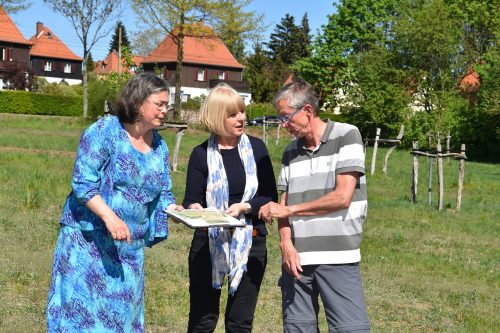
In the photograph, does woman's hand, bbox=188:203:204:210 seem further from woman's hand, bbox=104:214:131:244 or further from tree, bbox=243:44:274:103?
tree, bbox=243:44:274:103

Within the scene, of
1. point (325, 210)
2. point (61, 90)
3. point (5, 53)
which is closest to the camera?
point (325, 210)

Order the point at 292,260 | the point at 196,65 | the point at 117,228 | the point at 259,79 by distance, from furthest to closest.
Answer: the point at 196,65, the point at 259,79, the point at 292,260, the point at 117,228

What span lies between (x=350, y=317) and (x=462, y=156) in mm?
12783

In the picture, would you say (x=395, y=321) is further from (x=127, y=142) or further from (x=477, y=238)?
(x=477, y=238)

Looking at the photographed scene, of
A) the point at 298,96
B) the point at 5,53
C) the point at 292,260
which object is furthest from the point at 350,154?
the point at 5,53

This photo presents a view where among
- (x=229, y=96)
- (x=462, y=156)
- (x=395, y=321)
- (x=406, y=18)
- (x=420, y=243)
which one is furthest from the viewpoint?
(x=406, y=18)

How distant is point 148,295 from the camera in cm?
708

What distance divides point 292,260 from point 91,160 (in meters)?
1.27

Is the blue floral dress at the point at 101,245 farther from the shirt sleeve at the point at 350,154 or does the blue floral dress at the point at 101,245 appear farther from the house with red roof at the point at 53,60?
the house with red roof at the point at 53,60

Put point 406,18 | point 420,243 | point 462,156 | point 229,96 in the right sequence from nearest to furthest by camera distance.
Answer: point 229,96 → point 420,243 → point 462,156 → point 406,18

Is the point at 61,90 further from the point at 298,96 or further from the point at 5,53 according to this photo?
the point at 298,96

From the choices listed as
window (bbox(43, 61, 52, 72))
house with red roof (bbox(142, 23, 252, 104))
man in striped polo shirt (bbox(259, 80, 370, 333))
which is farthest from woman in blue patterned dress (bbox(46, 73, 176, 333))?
window (bbox(43, 61, 52, 72))

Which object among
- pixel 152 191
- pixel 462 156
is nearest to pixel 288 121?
pixel 152 191

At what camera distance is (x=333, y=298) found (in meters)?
4.08
